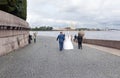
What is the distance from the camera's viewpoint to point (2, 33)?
65.4 feet

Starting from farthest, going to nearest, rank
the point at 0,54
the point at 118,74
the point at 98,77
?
the point at 0,54
the point at 118,74
the point at 98,77

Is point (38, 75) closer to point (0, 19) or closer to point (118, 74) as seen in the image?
point (118, 74)

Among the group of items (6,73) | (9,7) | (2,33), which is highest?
(9,7)

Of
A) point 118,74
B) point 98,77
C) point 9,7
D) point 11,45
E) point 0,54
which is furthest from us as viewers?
point 9,7

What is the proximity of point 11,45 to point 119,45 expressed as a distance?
10518 mm

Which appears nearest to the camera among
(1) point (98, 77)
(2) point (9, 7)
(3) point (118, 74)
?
(1) point (98, 77)

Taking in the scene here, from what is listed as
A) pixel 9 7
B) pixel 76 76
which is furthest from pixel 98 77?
pixel 9 7

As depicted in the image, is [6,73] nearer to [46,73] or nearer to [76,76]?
[46,73]

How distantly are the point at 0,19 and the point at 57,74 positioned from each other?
9.07 meters

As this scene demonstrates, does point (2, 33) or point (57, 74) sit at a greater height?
point (2, 33)

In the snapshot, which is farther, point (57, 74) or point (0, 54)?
point (0, 54)

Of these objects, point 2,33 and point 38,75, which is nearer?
point 38,75

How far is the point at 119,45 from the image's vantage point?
90.1 ft

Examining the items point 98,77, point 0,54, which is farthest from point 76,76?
point 0,54
